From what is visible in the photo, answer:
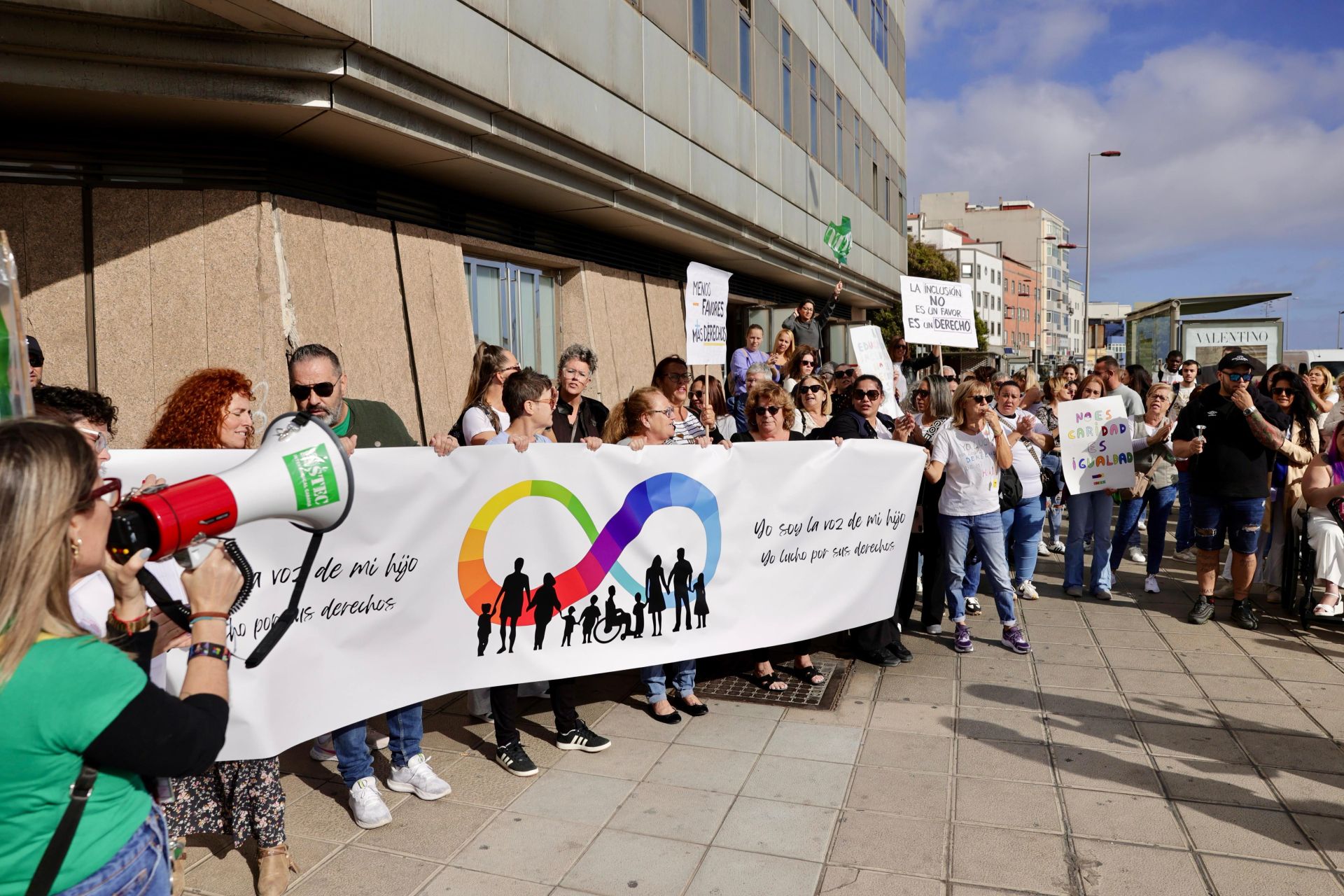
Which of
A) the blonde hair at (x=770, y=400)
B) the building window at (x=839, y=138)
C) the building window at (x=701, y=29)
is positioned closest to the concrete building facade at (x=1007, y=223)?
the building window at (x=839, y=138)

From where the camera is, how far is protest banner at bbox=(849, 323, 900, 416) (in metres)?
10.1

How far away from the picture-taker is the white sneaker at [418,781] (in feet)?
12.8

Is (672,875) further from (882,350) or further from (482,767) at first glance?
(882,350)

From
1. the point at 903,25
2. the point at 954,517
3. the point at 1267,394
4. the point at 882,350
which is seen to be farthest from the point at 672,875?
the point at 903,25

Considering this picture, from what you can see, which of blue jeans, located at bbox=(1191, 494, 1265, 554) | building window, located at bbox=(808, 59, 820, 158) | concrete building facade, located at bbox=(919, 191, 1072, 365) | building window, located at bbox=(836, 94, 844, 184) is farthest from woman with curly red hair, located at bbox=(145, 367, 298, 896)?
concrete building facade, located at bbox=(919, 191, 1072, 365)

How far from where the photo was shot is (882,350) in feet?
35.1

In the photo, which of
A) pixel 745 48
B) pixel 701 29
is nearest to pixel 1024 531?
pixel 701 29

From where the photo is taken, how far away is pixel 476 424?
16.1 feet

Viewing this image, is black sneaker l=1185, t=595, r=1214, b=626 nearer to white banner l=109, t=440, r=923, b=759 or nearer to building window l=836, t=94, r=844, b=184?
white banner l=109, t=440, r=923, b=759

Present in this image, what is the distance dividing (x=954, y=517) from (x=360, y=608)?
156 inches

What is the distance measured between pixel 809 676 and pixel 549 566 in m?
1.99

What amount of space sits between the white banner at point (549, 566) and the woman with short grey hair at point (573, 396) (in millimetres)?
1134

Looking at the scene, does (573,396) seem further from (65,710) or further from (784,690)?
(65,710)

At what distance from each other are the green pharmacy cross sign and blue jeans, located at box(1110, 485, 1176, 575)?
9.62 meters
